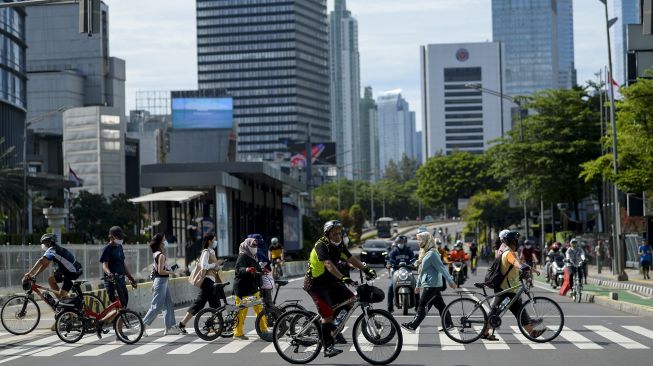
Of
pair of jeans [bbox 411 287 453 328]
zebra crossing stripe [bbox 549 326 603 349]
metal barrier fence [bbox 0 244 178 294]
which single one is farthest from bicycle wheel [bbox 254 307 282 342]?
metal barrier fence [bbox 0 244 178 294]

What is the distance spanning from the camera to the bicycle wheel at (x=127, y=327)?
18078 mm

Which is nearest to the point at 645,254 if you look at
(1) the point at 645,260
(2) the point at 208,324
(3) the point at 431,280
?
(1) the point at 645,260

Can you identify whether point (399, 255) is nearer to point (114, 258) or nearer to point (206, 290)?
point (206, 290)

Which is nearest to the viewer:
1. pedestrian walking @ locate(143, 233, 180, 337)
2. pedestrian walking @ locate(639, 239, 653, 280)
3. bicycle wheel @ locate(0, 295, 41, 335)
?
pedestrian walking @ locate(143, 233, 180, 337)

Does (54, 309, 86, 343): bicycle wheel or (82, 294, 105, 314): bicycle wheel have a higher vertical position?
(82, 294, 105, 314): bicycle wheel

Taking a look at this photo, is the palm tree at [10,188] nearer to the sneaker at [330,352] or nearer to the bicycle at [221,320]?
the bicycle at [221,320]

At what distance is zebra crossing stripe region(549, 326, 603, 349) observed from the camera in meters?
16.5

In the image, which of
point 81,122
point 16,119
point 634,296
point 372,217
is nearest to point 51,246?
point 634,296

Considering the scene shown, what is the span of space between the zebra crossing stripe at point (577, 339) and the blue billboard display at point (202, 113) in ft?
356

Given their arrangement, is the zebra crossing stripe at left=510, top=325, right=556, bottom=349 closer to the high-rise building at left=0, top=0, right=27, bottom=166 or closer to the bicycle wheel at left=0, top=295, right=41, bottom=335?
the bicycle wheel at left=0, top=295, right=41, bottom=335

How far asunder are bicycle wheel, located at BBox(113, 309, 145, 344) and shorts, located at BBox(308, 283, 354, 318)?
15.1 ft

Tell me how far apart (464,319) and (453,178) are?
398 ft

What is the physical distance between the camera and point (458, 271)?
34.5 meters

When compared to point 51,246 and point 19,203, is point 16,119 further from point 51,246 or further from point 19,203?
point 51,246
